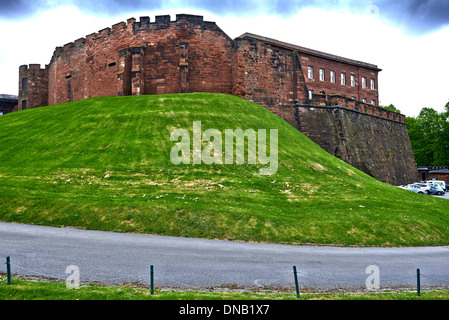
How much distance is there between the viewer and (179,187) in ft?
69.9

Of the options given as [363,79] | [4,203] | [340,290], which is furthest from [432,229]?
[363,79]

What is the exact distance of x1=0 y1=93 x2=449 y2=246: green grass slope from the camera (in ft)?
56.4

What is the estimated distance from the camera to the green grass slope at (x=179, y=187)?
17.2 metres

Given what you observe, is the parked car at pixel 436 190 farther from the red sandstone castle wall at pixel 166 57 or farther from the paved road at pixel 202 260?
the paved road at pixel 202 260

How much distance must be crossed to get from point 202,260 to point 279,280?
2981mm

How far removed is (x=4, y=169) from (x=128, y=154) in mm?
8393

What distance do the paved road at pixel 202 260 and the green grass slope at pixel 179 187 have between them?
1.51m

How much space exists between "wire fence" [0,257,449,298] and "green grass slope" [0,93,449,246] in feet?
16.7

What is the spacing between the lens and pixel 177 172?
23266 millimetres

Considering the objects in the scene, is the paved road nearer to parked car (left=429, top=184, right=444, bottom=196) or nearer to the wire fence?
the wire fence

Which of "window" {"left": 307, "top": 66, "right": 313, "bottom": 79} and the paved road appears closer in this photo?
the paved road
